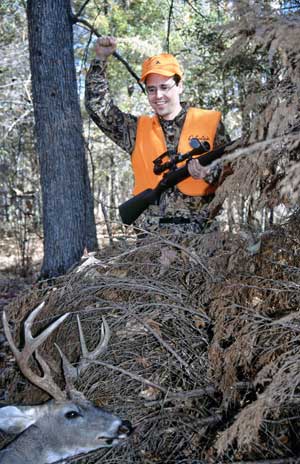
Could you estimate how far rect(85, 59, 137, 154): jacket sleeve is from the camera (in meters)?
4.90

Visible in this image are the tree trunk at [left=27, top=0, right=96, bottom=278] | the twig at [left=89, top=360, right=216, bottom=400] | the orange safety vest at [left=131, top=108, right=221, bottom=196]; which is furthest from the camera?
the tree trunk at [left=27, top=0, right=96, bottom=278]

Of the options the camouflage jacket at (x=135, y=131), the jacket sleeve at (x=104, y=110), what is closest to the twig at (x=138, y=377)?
the camouflage jacket at (x=135, y=131)

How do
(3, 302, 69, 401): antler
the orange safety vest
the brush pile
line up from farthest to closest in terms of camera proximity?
the orange safety vest → (3, 302, 69, 401): antler → the brush pile

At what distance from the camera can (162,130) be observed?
4.75 m

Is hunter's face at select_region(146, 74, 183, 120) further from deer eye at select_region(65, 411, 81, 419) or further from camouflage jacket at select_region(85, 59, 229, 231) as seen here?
deer eye at select_region(65, 411, 81, 419)

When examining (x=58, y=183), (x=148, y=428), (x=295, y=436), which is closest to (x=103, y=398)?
(x=148, y=428)

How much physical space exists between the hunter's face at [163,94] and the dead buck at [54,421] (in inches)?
83.3

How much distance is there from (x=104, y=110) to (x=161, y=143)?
2.20 feet

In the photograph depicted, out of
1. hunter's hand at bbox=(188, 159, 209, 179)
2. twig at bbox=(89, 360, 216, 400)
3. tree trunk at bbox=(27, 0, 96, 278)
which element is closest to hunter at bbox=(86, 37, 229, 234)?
hunter's hand at bbox=(188, 159, 209, 179)

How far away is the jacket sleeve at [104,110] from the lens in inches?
193

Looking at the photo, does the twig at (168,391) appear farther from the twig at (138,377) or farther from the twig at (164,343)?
the twig at (164,343)

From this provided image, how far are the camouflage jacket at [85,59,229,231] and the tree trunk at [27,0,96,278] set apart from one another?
1576mm

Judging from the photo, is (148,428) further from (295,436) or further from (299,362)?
(299,362)

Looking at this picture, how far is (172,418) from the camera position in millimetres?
3359
